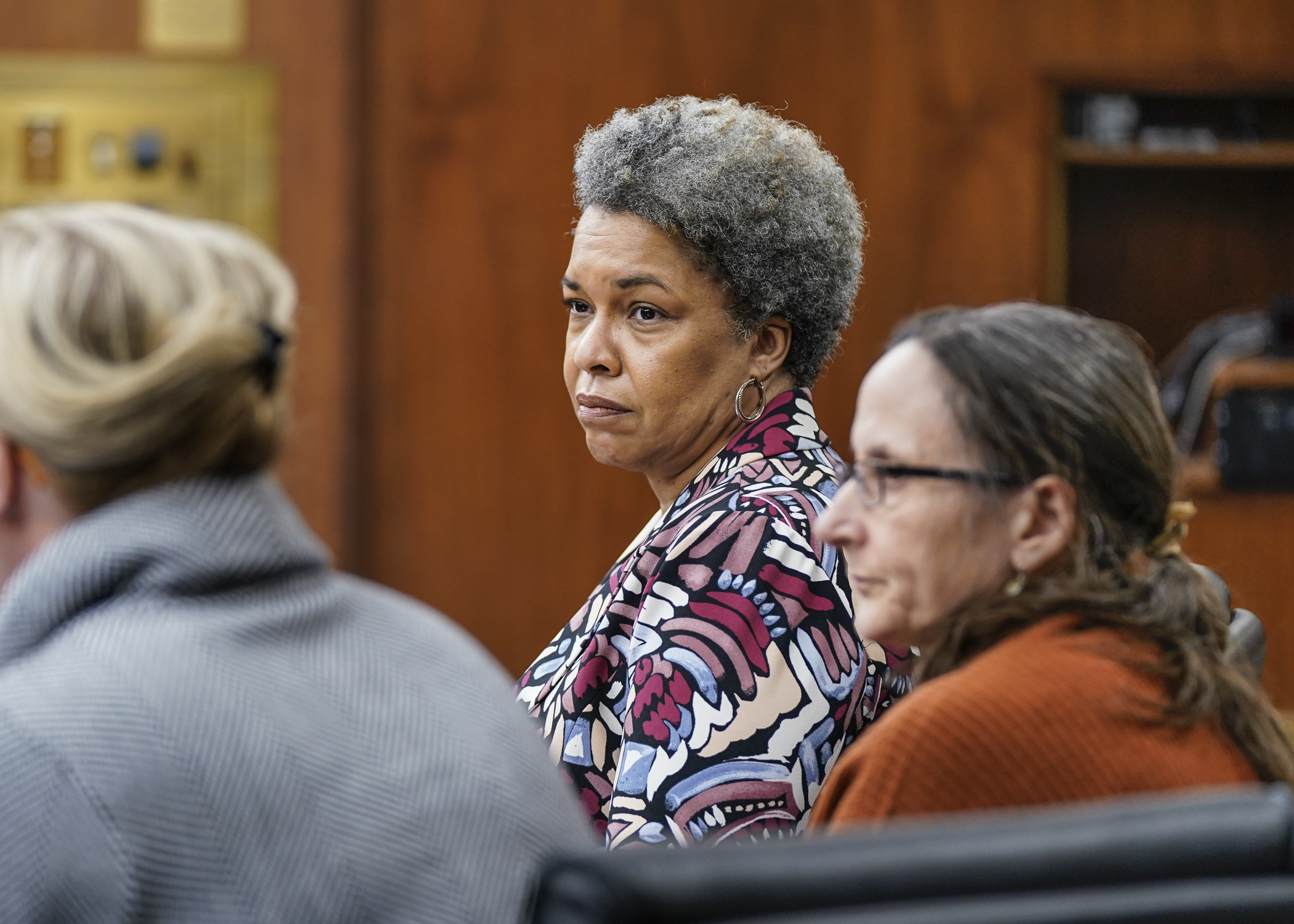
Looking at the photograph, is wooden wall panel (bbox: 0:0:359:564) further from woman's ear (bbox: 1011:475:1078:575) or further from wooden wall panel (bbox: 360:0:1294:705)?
woman's ear (bbox: 1011:475:1078:575)

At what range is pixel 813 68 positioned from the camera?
4328 millimetres

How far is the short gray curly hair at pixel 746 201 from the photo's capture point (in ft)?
5.66

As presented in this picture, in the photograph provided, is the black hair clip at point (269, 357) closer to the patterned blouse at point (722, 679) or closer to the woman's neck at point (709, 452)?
the patterned blouse at point (722, 679)

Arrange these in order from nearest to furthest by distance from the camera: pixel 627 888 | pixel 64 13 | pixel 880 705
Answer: pixel 627 888
pixel 880 705
pixel 64 13

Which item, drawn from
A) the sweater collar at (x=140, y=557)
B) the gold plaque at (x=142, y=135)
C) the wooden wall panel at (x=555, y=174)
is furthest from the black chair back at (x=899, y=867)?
the gold plaque at (x=142, y=135)

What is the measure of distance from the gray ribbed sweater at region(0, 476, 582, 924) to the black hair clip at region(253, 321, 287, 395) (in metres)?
0.07

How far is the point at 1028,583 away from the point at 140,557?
0.67 meters

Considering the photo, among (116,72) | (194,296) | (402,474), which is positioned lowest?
(402,474)

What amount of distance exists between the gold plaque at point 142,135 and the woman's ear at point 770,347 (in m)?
2.80

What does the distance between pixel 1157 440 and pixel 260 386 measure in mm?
703

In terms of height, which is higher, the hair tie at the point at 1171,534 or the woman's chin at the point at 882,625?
the hair tie at the point at 1171,534

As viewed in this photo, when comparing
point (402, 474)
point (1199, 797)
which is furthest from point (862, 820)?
point (402, 474)

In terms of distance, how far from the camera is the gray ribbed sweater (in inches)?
32.1

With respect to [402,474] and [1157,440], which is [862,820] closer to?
[1157,440]
